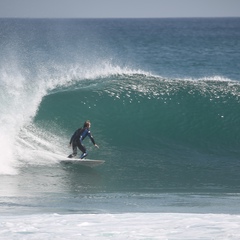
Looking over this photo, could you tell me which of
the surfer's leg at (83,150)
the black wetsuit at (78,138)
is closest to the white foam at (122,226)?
the surfer's leg at (83,150)

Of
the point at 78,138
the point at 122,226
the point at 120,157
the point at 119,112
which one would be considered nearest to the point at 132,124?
the point at 119,112

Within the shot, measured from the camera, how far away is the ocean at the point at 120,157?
12797mm

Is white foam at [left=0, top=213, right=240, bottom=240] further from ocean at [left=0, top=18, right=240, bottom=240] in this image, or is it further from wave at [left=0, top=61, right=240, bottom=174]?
wave at [left=0, top=61, right=240, bottom=174]

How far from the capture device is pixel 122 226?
12484mm

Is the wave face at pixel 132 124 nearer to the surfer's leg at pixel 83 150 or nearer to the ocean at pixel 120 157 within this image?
the ocean at pixel 120 157

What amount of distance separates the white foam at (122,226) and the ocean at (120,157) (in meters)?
0.02

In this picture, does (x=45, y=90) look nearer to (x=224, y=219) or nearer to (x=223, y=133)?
(x=223, y=133)

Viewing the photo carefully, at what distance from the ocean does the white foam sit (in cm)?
2

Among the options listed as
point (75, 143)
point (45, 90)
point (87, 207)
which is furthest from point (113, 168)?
point (45, 90)

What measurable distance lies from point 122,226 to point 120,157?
8.04m

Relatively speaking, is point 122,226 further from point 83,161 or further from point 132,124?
point 132,124

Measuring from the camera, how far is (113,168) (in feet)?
62.8

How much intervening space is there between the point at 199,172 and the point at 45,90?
9055 mm

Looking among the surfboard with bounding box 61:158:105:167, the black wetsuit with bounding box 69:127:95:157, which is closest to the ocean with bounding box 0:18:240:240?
the surfboard with bounding box 61:158:105:167
